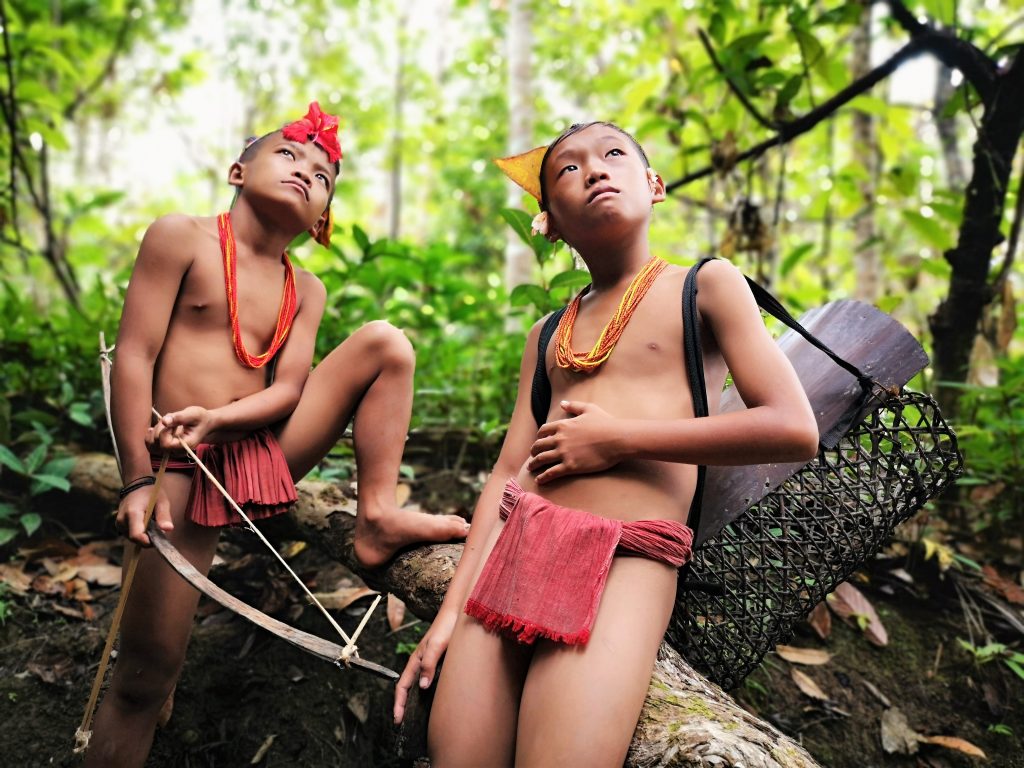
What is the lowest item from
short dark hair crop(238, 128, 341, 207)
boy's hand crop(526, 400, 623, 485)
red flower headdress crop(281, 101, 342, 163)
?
boy's hand crop(526, 400, 623, 485)

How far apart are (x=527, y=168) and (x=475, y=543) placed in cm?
105

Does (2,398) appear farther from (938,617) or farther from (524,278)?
(938,617)

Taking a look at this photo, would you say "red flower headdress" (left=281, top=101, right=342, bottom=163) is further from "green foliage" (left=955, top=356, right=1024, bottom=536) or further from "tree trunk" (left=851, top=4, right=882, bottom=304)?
"tree trunk" (left=851, top=4, right=882, bottom=304)

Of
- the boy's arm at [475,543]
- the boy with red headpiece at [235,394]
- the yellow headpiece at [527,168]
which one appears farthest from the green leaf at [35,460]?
the yellow headpiece at [527,168]

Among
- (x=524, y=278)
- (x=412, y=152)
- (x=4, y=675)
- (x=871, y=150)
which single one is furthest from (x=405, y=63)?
(x=4, y=675)

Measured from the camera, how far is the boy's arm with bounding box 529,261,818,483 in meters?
1.39

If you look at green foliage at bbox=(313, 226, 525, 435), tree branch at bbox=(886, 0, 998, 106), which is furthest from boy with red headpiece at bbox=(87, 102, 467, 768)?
tree branch at bbox=(886, 0, 998, 106)

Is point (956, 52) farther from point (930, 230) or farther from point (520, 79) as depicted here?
point (520, 79)

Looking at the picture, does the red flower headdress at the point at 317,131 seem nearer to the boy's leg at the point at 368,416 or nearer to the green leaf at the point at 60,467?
the boy's leg at the point at 368,416

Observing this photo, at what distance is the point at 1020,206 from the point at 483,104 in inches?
298

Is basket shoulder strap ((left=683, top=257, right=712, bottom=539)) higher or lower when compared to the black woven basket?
higher

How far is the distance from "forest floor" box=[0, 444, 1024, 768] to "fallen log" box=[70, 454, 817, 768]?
35 centimetres

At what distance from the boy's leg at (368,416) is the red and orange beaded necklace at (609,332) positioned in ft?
1.58

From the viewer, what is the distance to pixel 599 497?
1.54 m
